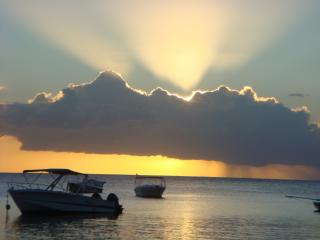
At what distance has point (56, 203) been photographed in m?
61.0

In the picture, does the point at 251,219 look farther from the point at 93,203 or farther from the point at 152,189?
the point at 152,189

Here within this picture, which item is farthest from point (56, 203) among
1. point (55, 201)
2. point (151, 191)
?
point (151, 191)

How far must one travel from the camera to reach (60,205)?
6112cm

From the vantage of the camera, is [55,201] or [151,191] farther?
[151,191]

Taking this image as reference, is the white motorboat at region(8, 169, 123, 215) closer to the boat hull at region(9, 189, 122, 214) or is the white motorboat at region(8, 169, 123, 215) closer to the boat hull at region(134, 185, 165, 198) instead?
the boat hull at region(9, 189, 122, 214)

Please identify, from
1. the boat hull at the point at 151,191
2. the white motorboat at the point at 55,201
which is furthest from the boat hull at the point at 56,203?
the boat hull at the point at 151,191

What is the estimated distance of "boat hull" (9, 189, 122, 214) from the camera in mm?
59531

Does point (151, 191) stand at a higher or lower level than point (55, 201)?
higher

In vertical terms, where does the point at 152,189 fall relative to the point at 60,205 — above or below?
above

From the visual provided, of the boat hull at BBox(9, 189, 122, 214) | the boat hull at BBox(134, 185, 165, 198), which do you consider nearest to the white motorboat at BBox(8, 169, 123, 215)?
the boat hull at BBox(9, 189, 122, 214)

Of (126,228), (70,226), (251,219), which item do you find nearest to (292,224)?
(251,219)

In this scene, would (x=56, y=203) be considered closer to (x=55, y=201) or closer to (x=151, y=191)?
(x=55, y=201)

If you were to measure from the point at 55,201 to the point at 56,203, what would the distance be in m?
0.24

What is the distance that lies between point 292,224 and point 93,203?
70.0 ft
